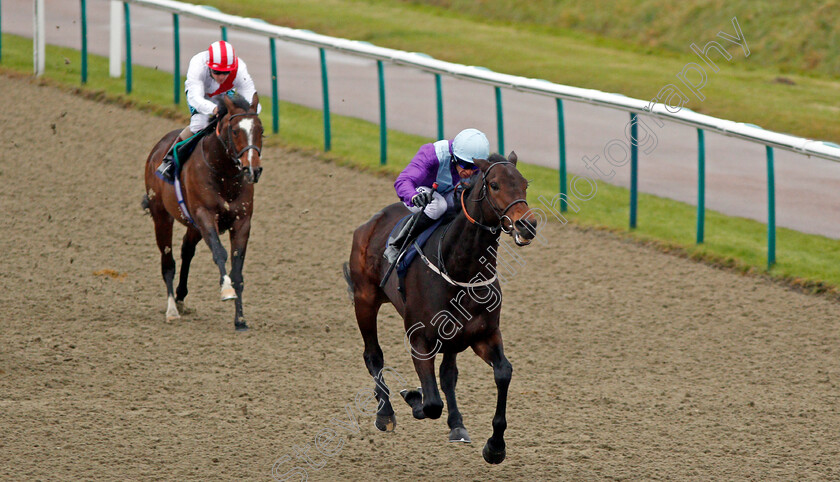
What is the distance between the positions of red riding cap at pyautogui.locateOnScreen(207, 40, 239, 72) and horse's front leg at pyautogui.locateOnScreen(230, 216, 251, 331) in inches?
43.0

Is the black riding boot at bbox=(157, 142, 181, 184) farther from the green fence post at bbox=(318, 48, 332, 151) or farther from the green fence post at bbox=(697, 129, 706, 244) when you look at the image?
the green fence post at bbox=(697, 129, 706, 244)

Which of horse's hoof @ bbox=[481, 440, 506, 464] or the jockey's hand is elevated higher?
the jockey's hand

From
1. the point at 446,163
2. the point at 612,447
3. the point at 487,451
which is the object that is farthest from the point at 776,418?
the point at 446,163

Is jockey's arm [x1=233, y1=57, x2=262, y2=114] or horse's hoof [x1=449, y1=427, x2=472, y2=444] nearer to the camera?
horse's hoof [x1=449, y1=427, x2=472, y2=444]

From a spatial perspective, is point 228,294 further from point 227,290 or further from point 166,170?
point 166,170

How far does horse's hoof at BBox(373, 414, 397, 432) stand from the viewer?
663 centimetres

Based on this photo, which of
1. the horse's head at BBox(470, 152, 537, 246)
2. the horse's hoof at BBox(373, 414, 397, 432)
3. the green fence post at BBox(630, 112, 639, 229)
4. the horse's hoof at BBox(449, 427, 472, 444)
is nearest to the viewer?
the horse's head at BBox(470, 152, 537, 246)

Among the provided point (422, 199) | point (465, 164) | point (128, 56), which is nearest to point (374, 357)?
point (422, 199)

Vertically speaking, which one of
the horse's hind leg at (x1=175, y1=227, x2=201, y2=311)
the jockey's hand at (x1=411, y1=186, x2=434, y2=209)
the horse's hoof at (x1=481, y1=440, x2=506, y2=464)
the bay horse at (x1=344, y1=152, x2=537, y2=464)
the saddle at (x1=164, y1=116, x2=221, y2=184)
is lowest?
the horse's hoof at (x1=481, y1=440, x2=506, y2=464)

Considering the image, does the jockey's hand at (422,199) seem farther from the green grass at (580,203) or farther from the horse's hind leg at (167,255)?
the green grass at (580,203)

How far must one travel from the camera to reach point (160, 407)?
6.94 metres

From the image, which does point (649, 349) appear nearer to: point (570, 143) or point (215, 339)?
point (215, 339)

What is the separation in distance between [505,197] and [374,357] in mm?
1828

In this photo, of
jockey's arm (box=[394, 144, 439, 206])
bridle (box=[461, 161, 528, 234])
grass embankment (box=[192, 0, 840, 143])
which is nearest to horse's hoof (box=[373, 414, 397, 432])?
jockey's arm (box=[394, 144, 439, 206])
